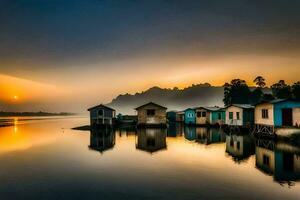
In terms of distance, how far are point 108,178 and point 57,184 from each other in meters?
3.42

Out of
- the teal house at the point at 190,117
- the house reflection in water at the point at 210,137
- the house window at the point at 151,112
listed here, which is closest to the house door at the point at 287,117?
the house reflection in water at the point at 210,137

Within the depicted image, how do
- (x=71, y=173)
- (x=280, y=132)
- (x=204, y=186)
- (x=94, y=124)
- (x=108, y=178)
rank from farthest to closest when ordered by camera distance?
(x=94, y=124), (x=280, y=132), (x=71, y=173), (x=108, y=178), (x=204, y=186)

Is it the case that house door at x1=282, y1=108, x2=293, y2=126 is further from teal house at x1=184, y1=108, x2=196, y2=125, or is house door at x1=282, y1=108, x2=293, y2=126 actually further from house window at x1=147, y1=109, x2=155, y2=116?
teal house at x1=184, y1=108, x2=196, y2=125

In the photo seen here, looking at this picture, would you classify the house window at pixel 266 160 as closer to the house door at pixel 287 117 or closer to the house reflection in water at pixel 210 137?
the house reflection in water at pixel 210 137

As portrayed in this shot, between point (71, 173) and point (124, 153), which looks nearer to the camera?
point (71, 173)

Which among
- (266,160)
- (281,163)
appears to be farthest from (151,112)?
(281,163)

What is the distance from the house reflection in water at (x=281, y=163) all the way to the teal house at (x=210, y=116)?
1439 inches

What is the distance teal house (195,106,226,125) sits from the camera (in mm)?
67375

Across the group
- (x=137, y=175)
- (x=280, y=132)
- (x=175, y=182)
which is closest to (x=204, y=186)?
(x=175, y=182)

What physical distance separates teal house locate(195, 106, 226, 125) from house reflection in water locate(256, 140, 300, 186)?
36.6 m

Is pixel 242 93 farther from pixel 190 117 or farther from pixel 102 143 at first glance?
pixel 102 143

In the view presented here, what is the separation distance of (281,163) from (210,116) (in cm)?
4538

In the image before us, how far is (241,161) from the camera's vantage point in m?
24.3

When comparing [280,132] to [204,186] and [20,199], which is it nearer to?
[204,186]
